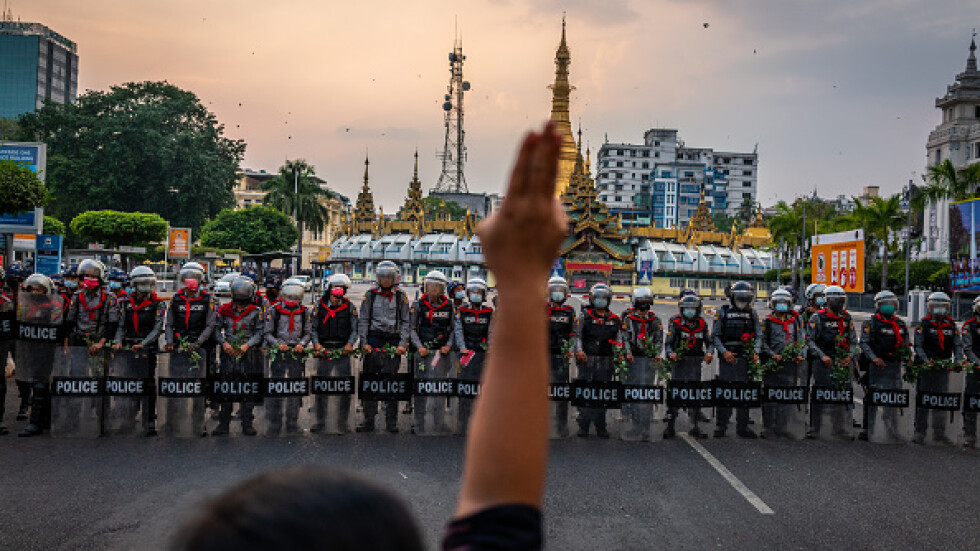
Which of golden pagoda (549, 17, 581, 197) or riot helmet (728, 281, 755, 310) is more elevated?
golden pagoda (549, 17, 581, 197)

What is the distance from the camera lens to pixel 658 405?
8891 mm

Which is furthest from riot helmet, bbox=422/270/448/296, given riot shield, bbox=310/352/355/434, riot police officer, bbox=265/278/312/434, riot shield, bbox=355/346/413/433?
riot police officer, bbox=265/278/312/434

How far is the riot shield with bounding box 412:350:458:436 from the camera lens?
29.4ft

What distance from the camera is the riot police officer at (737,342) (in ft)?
29.9

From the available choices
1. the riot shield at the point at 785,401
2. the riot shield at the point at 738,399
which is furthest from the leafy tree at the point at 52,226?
the riot shield at the point at 785,401

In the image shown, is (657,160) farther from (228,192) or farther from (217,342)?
(217,342)

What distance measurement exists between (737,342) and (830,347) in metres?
1.33

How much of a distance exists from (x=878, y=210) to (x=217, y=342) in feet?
139

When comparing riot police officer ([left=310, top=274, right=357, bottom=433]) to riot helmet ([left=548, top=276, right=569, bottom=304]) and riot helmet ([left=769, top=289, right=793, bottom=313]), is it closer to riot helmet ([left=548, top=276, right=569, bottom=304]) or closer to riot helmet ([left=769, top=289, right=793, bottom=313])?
riot helmet ([left=548, top=276, right=569, bottom=304])

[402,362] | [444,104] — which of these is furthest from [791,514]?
[444,104]

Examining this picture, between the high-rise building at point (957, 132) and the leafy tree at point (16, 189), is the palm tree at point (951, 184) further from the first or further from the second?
the leafy tree at point (16, 189)

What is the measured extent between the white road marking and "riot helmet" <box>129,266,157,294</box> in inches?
288

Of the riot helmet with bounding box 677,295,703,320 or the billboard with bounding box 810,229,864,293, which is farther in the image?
the billboard with bounding box 810,229,864,293

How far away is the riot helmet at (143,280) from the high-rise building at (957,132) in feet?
198
